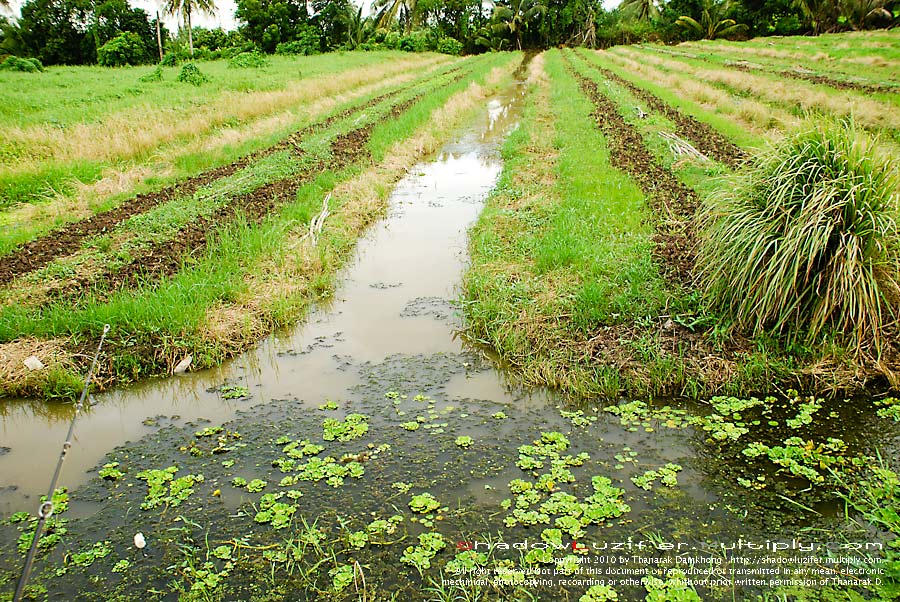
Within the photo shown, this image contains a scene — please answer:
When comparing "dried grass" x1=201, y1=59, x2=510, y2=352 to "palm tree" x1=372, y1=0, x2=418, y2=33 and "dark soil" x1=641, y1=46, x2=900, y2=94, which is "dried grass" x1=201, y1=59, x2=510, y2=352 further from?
"palm tree" x1=372, y1=0, x2=418, y2=33

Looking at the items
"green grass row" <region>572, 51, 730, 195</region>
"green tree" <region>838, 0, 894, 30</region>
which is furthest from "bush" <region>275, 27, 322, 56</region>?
"green tree" <region>838, 0, 894, 30</region>

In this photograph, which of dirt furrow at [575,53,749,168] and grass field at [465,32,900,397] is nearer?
grass field at [465,32,900,397]

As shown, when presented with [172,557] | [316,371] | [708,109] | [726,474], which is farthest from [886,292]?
[708,109]

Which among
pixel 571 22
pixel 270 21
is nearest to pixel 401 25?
pixel 270 21

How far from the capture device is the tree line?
32719 millimetres

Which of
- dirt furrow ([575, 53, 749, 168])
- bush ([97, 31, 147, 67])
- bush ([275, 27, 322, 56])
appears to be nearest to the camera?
dirt furrow ([575, 53, 749, 168])

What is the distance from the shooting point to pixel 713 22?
1555 inches

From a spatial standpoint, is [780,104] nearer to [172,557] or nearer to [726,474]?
[726,474]

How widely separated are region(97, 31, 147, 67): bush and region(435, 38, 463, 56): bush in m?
19.6

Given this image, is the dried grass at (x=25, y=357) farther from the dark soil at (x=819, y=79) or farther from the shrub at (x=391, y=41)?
the shrub at (x=391, y=41)

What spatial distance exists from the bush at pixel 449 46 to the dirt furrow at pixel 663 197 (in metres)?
32.7

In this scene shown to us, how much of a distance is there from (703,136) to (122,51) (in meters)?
32.5

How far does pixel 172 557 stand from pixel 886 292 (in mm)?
4927

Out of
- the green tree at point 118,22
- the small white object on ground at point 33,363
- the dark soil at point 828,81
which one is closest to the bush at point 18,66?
the green tree at point 118,22
